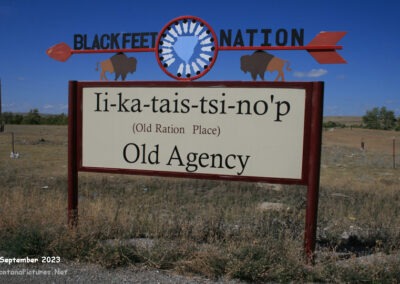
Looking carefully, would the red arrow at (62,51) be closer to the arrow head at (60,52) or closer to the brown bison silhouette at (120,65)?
the arrow head at (60,52)

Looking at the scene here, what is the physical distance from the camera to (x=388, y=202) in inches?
328

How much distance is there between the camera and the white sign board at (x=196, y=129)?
436 centimetres

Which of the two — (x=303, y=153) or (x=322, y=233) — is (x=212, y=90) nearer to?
(x=303, y=153)

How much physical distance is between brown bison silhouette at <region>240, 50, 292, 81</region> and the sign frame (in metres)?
0.39

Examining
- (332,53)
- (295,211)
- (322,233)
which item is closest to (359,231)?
(322,233)

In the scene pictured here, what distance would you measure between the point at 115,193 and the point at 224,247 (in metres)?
5.85

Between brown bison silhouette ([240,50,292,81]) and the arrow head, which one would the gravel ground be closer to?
brown bison silhouette ([240,50,292,81])

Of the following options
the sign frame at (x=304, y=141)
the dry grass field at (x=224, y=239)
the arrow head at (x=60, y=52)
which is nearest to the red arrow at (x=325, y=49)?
the sign frame at (x=304, y=141)

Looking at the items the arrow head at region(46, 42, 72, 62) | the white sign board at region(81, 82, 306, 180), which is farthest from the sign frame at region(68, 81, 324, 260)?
the arrow head at region(46, 42, 72, 62)

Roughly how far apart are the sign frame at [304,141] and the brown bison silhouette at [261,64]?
1.27 ft

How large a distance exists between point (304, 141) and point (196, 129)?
1.31 meters

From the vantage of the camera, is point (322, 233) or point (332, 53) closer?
point (332, 53)

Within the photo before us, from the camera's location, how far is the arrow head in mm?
5371

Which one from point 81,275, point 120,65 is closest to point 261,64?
point 120,65
